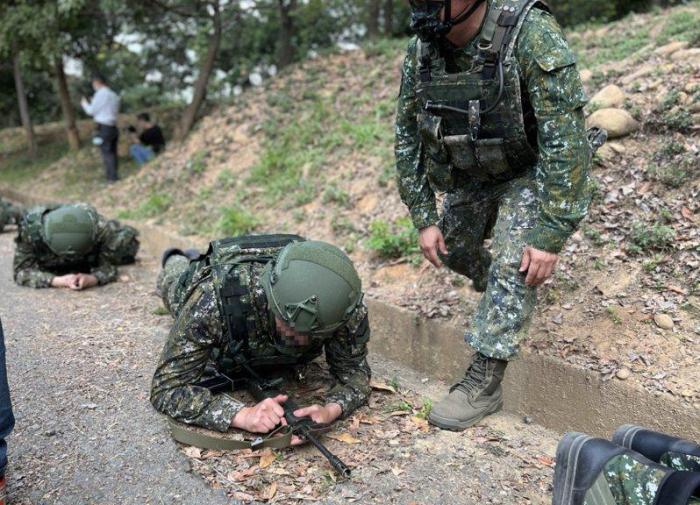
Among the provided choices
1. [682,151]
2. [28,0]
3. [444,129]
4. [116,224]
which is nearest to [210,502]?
[444,129]

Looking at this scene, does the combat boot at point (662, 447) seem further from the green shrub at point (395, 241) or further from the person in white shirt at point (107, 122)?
the person in white shirt at point (107, 122)

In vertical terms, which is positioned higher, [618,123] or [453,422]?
[618,123]

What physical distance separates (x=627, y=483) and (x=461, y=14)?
5.86ft

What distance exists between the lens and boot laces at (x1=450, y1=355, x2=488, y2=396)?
2916mm

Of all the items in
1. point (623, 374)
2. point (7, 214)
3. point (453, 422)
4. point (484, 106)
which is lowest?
point (7, 214)

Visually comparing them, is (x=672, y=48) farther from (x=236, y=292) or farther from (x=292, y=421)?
(x=292, y=421)

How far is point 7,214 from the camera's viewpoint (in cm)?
853

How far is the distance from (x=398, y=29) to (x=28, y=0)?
678 centimetres

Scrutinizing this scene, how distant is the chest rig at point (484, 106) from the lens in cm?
256

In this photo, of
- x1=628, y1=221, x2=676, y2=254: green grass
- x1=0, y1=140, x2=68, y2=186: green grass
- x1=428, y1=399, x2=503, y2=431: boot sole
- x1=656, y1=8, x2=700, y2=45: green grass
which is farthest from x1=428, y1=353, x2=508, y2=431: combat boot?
x1=0, y1=140, x2=68, y2=186: green grass

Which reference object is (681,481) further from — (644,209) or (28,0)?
(28,0)

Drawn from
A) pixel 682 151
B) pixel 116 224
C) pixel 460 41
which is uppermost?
pixel 460 41

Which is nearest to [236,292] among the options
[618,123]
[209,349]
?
[209,349]

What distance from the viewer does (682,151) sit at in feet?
13.2
